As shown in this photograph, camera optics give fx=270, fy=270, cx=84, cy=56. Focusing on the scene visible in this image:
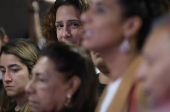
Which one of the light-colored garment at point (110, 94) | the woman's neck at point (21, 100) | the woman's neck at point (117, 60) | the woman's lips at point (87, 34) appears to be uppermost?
the woman's lips at point (87, 34)

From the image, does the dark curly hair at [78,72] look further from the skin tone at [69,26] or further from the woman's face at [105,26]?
the skin tone at [69,26]

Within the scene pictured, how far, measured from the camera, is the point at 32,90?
1.06 metres

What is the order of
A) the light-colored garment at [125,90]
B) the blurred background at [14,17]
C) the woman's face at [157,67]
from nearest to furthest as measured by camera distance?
the woman's face at [157,67]
the light-colored garment at [125,90]
the blurred background at [14,17]

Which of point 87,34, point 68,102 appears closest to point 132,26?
point 87,34

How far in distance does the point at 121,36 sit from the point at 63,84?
299 millimetres

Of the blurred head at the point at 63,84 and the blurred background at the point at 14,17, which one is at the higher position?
the blurred background at the point at 14,17

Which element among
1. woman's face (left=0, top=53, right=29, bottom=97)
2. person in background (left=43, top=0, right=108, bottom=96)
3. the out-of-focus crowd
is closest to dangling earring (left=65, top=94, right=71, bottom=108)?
the out-of-focus crowd

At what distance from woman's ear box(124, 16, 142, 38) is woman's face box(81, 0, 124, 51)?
0.06 feet

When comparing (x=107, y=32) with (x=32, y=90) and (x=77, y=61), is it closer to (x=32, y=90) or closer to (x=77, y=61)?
(x=77, y=61)

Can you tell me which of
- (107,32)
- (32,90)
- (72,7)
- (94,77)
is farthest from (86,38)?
(72,7)

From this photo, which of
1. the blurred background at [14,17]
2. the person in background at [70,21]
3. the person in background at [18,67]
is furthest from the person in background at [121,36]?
the blurred background at [14,17]

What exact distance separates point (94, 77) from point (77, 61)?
95 millimetres

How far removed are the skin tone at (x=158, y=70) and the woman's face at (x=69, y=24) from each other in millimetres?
901

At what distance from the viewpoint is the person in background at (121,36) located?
2.82 ft
